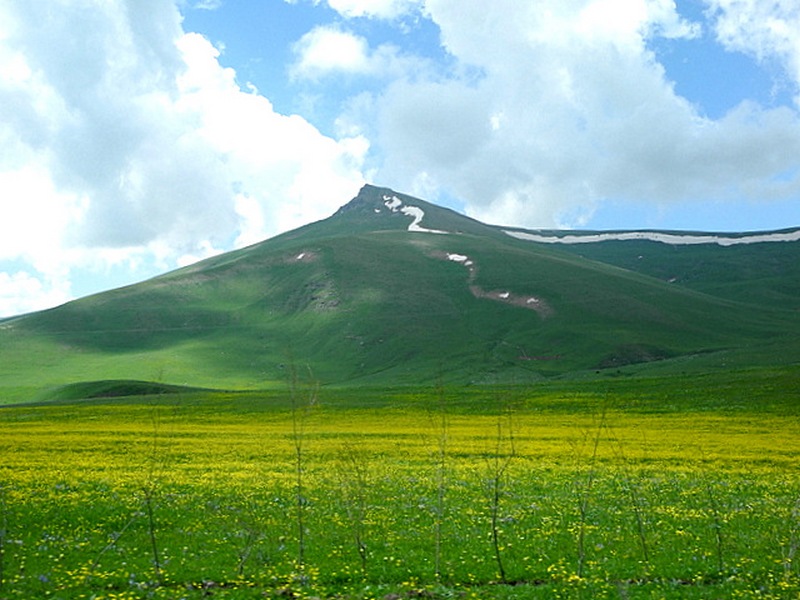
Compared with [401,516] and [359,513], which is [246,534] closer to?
[359,513]

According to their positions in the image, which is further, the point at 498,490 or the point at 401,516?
the point at 498,490

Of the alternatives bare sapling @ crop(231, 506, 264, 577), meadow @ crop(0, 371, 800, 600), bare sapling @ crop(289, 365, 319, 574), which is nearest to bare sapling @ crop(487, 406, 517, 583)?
meadow @ crop(0, 371, 800, 600)

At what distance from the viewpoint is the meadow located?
17219 mm

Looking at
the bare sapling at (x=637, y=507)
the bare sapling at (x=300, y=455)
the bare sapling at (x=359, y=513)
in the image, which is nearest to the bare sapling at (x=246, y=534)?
the bare sapling at (x=300, y=455)

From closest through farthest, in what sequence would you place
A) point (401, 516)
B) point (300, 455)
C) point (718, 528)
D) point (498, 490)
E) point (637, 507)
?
point (718, 528), point (637, 507), point (401, 516), point (300, 455), point (498, 490)

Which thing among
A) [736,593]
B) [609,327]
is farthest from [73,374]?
[736,593]

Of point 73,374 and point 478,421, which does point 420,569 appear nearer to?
point 478,421

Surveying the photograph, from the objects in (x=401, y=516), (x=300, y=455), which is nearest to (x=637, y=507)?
(x=401, y=516)

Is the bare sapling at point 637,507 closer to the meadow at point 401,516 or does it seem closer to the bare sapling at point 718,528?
the meadow at point 401,516

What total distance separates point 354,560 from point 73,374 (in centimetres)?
19171

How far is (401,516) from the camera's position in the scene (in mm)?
25234

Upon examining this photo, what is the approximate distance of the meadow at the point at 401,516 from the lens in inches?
678

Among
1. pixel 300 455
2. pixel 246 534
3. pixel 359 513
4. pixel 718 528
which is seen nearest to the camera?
pixel 359 513

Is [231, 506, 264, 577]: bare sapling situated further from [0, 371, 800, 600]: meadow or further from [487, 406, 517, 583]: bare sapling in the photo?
[487, 406, 517, 583]: bare sapling
